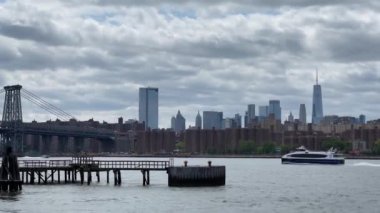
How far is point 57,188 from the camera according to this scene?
98.3m

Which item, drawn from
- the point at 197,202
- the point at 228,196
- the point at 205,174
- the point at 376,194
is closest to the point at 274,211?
the point at 197,202

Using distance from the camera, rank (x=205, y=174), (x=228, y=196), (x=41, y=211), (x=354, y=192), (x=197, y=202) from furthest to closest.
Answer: (x=354, y=192) → (x=205, y=174) → (x=228, y=196) → (x=197, y=202) → (x=41, y=211)

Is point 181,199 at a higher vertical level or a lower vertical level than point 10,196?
lower

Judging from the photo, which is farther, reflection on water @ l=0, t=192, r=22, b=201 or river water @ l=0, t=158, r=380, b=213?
reflection on water @ l=0, t=192, r=22, b=201

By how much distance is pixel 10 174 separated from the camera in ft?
295

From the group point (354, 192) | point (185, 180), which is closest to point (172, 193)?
point (185, 180)

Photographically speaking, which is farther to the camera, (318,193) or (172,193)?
(318,193)

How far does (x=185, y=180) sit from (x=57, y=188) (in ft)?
52.8

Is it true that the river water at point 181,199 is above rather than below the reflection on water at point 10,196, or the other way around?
below

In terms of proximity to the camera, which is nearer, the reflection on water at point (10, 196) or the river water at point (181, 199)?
the river water at point (181, 199)

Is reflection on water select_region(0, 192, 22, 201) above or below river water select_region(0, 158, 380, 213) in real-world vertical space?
above

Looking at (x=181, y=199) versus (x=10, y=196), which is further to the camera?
(x=10, y=196)

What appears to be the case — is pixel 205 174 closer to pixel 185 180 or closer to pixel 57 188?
pixel 185 180

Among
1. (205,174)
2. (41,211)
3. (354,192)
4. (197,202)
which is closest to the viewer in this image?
(41,211)
